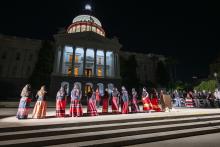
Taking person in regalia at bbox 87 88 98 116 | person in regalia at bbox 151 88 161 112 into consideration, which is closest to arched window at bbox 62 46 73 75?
person in regalia at bbox 151 88 161 112

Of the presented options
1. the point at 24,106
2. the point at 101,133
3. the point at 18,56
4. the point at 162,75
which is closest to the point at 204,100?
the point at 101,133

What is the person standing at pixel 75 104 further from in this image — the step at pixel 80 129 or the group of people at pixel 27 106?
the step at pixel 80 129

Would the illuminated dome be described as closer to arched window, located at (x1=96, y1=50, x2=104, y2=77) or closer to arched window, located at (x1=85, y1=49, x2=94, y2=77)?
arched window, located at (x1=85, y1=49, x2=94, y2=77)

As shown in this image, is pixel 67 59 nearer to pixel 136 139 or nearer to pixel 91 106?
pixel 91 106

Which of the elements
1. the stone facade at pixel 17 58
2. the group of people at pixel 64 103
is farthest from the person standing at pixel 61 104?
the stone facade at pixel 17 58

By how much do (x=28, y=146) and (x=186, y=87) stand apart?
51072mm

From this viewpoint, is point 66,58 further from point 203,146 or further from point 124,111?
point 203,146

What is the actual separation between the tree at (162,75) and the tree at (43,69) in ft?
104

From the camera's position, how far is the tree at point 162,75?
53.2 meters

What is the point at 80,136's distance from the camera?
5.81 meters

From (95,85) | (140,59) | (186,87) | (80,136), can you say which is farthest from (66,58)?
(80,136)

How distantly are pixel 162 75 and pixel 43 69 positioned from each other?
34.3 m

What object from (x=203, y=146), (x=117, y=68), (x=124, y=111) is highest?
(x=117, y=68)

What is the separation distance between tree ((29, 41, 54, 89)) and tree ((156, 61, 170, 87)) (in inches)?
1245
